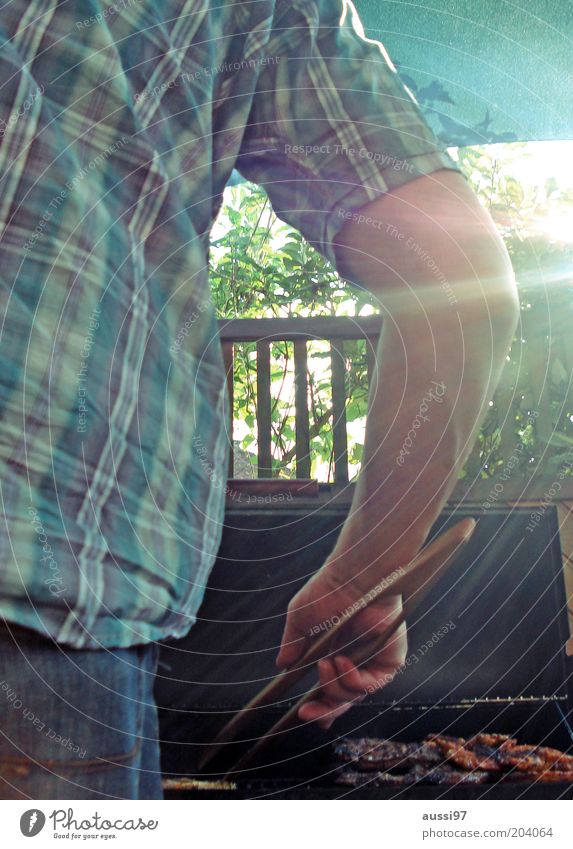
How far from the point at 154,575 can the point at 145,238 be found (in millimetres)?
111

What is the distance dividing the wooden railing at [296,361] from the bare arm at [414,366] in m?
0.09

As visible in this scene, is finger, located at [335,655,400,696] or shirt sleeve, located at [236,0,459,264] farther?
finger, located at [335,655,400,696]

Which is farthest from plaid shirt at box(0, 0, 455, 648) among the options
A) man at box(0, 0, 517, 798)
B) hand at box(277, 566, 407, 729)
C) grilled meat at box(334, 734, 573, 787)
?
grilled meat at box(334, 734, 573, 787)

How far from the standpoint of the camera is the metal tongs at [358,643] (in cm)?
41

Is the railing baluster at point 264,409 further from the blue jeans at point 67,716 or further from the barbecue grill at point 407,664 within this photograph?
the blue jeans at point 67,716

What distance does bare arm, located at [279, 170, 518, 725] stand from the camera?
12.0 inches

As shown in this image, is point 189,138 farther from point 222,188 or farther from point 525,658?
point 525,658

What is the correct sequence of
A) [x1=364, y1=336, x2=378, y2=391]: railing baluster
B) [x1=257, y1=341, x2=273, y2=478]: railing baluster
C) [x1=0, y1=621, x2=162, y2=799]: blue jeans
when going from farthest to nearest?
1. [x1=257, y1=341, x2=273, y2=478]: railing baluster
2. [x1=364, y1=336, x2=378, y2=391]: railing baluster
3. [x1=0, y1=621, x2=162, y2=799]: blue jeans

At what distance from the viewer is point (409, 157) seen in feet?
1.02

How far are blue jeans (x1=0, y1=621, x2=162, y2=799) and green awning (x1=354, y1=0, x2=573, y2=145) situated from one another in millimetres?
429

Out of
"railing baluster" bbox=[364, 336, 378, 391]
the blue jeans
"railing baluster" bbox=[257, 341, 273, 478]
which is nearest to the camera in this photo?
the blue jeans

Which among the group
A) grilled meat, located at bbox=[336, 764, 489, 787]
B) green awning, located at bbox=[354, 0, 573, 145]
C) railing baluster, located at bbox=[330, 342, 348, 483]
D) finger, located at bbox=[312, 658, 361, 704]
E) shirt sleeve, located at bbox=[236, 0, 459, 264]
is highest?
green awning, located at bbox=[354, 0, 573, 145]

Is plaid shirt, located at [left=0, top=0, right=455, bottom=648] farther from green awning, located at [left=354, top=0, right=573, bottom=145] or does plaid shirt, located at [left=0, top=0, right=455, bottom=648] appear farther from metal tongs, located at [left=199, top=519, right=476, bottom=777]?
green awning, located at [left=354, top=0, right=573, bottom=145]
